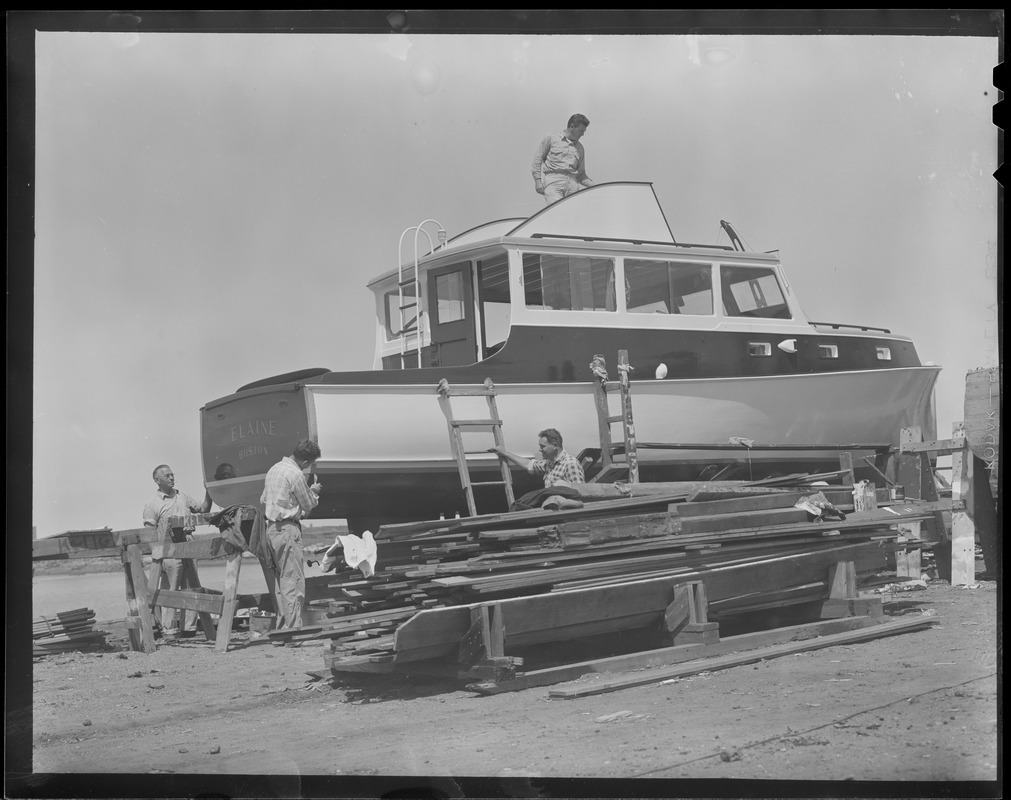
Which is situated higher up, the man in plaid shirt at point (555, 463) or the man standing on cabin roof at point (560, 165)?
the man standing on cabin roof at point (560, 165)

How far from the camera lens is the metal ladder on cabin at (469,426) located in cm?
963

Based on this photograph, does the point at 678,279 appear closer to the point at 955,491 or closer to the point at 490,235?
the point at 490,235

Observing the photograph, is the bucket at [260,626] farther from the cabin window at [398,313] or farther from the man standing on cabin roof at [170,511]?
the cabin window at [398,313]

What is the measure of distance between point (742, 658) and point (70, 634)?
5.98m

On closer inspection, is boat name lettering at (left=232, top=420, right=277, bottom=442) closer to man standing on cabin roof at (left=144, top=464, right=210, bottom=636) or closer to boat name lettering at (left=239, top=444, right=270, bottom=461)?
boat name lettering at (left=239, top=444, right=270, bottom=461)

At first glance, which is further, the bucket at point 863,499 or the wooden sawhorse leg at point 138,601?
the bucket at point 863,499

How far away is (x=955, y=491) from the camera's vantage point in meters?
10.0

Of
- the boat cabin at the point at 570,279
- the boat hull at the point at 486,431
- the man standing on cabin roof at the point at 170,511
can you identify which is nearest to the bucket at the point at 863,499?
the boat hull at the point at 486,431

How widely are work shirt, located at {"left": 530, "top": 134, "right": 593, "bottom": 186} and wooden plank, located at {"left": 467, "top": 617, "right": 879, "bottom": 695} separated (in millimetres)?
4359

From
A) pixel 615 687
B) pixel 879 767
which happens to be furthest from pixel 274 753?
pixel 879 767

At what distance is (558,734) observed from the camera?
6.05m

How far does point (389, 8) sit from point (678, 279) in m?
5.28

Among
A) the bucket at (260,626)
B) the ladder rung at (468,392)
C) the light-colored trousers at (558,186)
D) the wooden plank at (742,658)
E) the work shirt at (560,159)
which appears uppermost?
the work shirt at (560,159)

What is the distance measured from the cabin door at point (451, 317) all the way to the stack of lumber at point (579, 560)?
2927 millimetres
